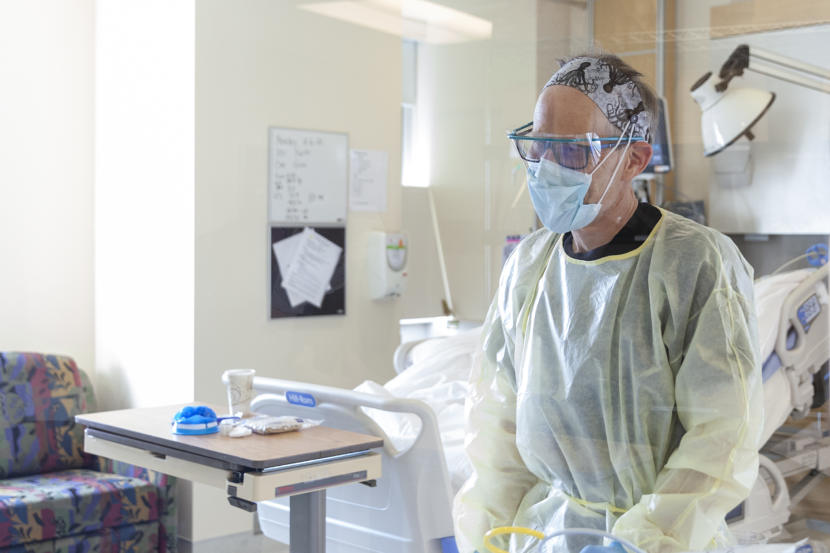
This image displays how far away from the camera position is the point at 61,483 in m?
3.38

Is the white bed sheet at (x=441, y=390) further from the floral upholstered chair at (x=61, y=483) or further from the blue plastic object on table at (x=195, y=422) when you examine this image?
the floral upholstered chair at (x=61, y=483)

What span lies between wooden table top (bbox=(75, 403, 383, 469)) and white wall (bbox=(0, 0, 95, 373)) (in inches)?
45.7

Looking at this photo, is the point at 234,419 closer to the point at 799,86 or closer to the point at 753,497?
the point at 753,497

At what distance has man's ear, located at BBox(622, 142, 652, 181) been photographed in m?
1.47

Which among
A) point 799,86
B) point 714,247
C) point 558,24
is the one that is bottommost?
point 714,247

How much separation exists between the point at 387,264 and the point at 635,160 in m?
1.15

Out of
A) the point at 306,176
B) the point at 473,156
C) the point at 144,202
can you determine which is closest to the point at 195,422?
the point at 306,176

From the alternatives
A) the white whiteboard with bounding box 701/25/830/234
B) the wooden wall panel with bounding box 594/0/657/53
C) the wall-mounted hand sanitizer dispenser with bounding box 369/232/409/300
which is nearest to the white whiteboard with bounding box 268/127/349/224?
the wall-mounted hand sanitizer dispenser with bounding box 369/232/409/300

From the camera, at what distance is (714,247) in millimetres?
1417

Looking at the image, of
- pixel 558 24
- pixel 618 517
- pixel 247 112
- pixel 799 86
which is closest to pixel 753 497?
pixel 618 517

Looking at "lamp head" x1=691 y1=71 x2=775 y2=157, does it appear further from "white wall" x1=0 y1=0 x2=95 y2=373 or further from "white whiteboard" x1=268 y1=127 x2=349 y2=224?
"white wall" x1=0 y1=0 x2=95 y2=373

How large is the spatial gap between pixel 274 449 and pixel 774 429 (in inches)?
44.3

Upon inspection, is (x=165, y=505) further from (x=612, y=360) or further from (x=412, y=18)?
(x=612, y=360)

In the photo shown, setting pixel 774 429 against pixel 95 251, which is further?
pixel 95 251
